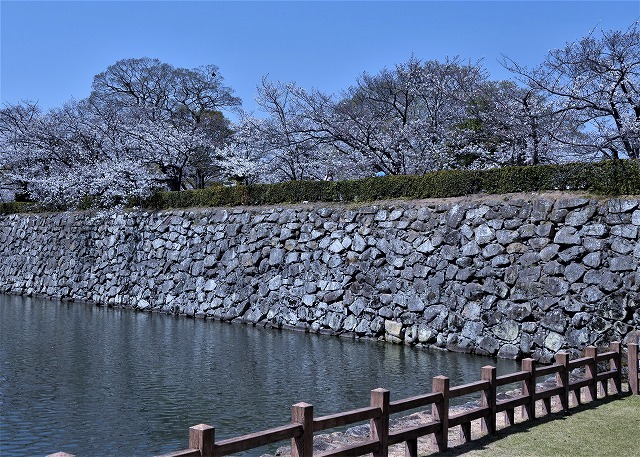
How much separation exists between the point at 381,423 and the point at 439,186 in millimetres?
9532

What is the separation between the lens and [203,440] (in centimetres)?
395

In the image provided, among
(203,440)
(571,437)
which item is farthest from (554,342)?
(203,440)

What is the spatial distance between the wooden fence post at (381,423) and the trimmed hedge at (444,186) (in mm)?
7944

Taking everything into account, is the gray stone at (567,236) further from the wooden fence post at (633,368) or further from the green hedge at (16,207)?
the green hedge at (16,207)

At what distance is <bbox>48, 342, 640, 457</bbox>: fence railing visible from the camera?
4.31 meters

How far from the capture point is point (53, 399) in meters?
8.04

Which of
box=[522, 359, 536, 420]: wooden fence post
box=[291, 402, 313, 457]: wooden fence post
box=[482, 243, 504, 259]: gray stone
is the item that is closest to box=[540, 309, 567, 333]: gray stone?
box=[482, 243, 504, 259]: gray stone

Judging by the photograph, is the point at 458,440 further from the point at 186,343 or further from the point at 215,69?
the point at 215,69

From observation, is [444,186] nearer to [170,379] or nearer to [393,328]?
[393,328]

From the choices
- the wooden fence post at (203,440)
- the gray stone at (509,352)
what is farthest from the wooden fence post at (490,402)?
the gray stone at (509,352)

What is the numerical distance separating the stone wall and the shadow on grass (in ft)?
9.94

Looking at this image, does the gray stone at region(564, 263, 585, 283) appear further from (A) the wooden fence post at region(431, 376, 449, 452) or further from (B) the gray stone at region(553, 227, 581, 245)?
(A) the wooden fence post at region(431, 376, 449, 452)

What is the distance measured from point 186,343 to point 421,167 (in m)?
8.47

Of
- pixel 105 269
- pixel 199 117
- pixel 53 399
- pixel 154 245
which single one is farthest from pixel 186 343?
pixel 199 117
